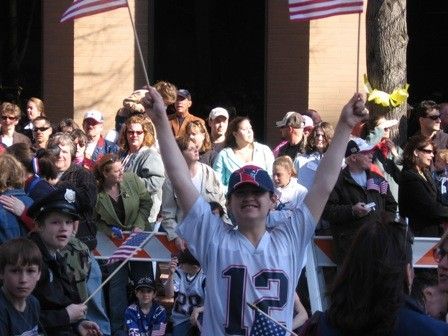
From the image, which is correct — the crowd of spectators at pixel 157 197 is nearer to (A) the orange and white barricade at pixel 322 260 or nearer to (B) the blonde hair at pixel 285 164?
(B) the blonde hair at pixel 285 164

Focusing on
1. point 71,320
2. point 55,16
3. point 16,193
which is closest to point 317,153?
point 16,193

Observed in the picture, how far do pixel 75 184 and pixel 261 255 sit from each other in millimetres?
4478

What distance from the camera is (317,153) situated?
11984mm

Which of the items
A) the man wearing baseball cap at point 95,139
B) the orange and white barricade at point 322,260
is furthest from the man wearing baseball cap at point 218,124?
the orange and white barricade at point 322,260

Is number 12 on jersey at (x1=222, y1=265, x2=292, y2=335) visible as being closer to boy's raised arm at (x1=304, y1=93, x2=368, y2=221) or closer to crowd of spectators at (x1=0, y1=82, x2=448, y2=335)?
crowd of spectators at (x1=0, y1=82, x2=448, y2=335)

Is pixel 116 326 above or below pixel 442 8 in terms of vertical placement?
below

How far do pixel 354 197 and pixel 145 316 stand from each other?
2091 millimetres

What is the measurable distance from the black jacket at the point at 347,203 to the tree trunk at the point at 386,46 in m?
2.31

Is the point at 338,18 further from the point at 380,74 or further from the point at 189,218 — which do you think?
the point at 189,218

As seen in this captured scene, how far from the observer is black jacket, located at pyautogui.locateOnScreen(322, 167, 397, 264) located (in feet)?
33.2

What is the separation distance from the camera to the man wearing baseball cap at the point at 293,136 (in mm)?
12547

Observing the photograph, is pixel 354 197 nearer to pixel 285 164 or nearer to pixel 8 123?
pixel 285 164

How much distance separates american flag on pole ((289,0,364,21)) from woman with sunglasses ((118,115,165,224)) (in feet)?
12.4

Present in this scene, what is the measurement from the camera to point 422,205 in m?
10.8
